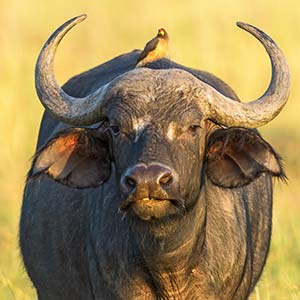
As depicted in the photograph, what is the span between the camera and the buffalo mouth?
263 inches

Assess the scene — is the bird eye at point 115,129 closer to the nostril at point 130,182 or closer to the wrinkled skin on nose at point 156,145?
the wrinkled skin on nose at point 156,145

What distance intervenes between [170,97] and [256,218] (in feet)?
5.03

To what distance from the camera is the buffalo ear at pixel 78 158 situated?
24.2 ft

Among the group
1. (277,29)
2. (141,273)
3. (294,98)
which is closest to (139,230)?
(141,273)

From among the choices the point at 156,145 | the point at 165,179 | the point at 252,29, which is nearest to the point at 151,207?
the point at 165,179

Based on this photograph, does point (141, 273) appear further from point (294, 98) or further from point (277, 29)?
point (277, 29)

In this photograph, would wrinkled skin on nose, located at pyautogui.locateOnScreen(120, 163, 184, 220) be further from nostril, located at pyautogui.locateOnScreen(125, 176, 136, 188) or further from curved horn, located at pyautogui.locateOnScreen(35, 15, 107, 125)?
curved horn, located at pyautogui.locateOnScreen(35, 15, 107, 125)

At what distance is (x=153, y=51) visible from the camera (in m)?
8.05

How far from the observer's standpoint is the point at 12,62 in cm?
1692

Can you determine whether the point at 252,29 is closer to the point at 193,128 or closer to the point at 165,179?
the point at 193,128

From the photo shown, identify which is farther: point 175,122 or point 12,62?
point 12,62

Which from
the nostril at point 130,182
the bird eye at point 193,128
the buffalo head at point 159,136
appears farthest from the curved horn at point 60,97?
the nostril at point 130,182

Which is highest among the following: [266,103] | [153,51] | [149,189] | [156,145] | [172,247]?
[153,51]

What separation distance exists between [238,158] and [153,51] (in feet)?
3.28
